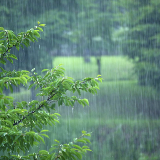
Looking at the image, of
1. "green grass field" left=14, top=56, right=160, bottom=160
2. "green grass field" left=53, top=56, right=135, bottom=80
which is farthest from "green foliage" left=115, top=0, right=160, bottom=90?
"green grass field" left=53, top=56, right=135, bottom=80

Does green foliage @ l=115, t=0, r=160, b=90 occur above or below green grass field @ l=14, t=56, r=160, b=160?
above

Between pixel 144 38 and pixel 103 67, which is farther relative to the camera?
pixel 103 67

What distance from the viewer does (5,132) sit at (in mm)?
1396

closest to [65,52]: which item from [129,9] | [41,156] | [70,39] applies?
[70,39]

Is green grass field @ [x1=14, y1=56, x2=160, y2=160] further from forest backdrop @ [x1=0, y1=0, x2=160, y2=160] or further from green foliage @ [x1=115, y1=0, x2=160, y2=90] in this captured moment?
green foliage @ [x1=115, y1=0, x2=160, y2=90]

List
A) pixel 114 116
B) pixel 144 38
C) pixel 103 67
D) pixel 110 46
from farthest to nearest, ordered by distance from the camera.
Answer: pixel 103 67
pixel 110 46
pixel 144 38
pixel 114 116

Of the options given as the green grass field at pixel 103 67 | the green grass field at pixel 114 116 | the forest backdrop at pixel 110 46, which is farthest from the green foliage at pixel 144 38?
the green grass field at pixel 103 67

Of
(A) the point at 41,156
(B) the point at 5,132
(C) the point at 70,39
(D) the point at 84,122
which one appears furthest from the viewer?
(C) the point at 70,39

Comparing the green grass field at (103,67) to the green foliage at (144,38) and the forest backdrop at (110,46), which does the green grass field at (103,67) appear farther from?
the green foliage at (144,38)

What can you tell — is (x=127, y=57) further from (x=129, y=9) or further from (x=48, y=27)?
(x=48, y=27)

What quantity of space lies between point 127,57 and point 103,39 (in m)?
1.52

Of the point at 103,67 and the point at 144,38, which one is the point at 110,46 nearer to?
the point at 103,67

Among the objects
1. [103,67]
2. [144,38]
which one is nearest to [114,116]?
[103,67]

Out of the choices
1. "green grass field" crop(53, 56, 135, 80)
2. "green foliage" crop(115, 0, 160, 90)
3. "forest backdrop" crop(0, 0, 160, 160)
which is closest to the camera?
"forest backdrop" crop(0, 0, 160, 160)
